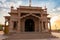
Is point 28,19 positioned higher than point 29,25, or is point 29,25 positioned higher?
point 28,19

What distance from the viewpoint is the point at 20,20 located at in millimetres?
27625

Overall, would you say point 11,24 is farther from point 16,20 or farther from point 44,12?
point 44,12

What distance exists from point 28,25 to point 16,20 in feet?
8.88

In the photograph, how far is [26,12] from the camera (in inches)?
1087

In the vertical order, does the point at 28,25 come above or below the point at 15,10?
below

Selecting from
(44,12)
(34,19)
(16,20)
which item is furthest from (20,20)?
(44,12)

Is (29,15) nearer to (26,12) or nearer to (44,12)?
(26,12)

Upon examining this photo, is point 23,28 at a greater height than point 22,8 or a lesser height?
lesser

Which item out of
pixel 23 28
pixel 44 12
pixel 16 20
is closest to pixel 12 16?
pixel 16 20

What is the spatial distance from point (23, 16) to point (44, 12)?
4273mm

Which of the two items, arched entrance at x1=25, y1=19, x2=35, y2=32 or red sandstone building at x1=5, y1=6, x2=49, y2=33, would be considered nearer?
red sandstone building at x1=5, y1=6, x2=49, y2=33

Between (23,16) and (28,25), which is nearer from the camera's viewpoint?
(23,16)

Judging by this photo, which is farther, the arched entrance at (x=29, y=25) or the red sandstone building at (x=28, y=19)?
the arched entrance at (x=29, y=25)

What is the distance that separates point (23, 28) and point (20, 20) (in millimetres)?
1599
